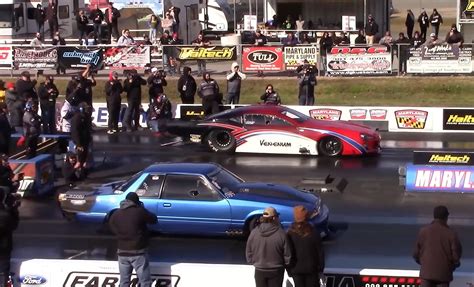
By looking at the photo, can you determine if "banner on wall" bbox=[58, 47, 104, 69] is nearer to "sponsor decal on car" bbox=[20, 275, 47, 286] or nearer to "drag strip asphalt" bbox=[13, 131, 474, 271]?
"drag strip asphalt" bbox=[13, 131, 474, 271]

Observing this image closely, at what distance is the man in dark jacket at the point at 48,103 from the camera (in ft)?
77.6

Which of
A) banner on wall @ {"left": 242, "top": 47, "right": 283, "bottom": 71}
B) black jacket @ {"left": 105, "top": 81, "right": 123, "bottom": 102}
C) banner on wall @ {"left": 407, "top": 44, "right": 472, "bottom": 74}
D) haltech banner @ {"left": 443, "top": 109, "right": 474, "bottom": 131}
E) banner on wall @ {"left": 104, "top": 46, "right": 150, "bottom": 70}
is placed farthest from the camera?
banner on wall @ {"left": 104, "top": 46, "right": 150, "bottom": 70}

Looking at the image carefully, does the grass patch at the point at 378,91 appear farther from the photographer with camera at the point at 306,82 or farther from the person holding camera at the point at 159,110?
the person holding camera at the point at 159,110

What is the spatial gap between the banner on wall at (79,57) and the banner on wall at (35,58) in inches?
11.6

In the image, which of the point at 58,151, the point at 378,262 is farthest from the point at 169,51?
the point at 378,262

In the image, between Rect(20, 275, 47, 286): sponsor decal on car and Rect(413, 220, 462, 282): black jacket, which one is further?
Rect(20, 275, 47, 286): sponsor decal on car

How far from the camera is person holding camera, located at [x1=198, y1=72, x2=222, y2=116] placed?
25469mm

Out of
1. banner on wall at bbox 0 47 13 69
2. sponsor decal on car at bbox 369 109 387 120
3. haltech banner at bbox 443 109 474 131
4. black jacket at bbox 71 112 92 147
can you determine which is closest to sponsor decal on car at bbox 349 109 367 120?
sponsor decal on car at bbox 369 109 387 120

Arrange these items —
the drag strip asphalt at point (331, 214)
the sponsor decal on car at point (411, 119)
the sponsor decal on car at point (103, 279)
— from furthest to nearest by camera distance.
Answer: the sponsor decal on car at point (411, 119) < the drag strip asphalt at point (331, 214) < the sponsor decal on car at point (103, 279)

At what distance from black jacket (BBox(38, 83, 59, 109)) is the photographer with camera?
7837mm

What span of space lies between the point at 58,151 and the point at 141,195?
5837 millimetres

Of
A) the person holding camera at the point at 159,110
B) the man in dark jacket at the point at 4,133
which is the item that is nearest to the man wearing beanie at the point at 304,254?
the man in dark jacket at the point at 4,133

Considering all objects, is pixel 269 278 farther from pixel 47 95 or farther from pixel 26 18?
pixel 26 18

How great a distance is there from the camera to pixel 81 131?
19422 mm
